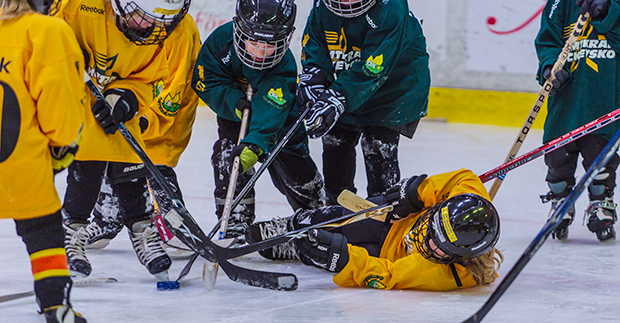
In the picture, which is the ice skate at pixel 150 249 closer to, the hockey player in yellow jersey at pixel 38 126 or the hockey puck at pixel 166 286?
the hockey puck at pixel 166 286

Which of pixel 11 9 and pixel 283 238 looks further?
pixel 283 238

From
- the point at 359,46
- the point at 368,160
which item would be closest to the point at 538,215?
the point at 368,160

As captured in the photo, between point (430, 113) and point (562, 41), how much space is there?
9.22 ft

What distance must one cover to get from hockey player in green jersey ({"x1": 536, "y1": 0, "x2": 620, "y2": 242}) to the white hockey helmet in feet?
5.37

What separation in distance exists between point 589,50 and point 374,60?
0.99 m

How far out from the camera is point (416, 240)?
210 centimetres

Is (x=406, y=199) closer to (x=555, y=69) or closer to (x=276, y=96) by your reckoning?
(x=276, y=96)

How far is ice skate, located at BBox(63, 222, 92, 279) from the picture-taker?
6.89 ft

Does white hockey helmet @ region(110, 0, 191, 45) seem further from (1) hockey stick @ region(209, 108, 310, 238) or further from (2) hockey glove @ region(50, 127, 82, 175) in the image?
(1) hockey stick @ region(209, 108, 310, 238)

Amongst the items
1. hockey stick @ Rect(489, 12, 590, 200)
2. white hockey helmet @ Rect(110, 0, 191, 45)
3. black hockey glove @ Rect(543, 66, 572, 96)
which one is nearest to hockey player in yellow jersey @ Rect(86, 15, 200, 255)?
white hockey helmet @ Rect(110, 0, 191, 45)

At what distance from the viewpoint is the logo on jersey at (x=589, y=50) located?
9.36ft

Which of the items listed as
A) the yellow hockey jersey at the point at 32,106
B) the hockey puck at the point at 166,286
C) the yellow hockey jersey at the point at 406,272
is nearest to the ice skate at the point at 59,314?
the yellow hockey jersey at the point at 32,106

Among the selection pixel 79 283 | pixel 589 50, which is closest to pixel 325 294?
pixel 79 283

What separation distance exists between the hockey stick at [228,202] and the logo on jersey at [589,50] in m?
1.37
